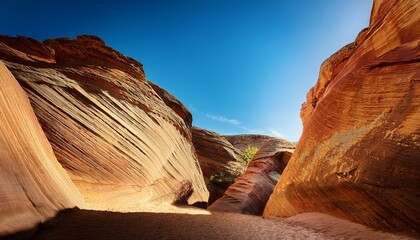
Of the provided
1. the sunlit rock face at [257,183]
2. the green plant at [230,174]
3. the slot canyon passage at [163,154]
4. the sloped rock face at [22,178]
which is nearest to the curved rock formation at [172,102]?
the slot canyon passage at [163,154]

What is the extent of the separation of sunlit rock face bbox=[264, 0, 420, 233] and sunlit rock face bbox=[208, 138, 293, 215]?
5.76m

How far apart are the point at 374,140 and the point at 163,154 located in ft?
32.0

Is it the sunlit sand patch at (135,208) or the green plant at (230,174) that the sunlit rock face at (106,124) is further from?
the green plant at (230,174)

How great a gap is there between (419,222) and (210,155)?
2516 cm

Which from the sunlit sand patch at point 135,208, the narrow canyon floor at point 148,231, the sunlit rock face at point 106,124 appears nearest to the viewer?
the narrow canyon floor at point 148,231

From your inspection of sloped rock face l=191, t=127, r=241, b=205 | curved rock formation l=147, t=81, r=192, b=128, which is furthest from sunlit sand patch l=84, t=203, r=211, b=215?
sloped rock face l=191, t=127, r=241, b=205

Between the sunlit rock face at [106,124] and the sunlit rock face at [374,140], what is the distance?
256 inches

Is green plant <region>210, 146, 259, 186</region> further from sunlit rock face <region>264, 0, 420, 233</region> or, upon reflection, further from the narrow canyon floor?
the narrow canyon floor

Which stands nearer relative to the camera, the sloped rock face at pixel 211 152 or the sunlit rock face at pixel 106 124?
the sunlit rock face at pixel 106 124

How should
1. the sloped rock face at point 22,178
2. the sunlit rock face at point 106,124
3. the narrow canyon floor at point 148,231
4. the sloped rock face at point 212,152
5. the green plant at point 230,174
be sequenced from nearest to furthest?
the sloped rock face at point 22,178 < the narrow canyon floor at point 148,231 < the sunlit rock face at point 106,124 < the green plant at point 230,174 < the sloped rock face at point 212,152

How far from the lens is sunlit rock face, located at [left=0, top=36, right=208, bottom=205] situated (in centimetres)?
743

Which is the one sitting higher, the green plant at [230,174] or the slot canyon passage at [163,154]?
the slot canyon passage at [163,154]

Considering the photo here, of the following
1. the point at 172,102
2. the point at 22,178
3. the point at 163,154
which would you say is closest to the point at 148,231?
the point at 22,178

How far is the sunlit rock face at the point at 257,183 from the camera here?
14797 mm
